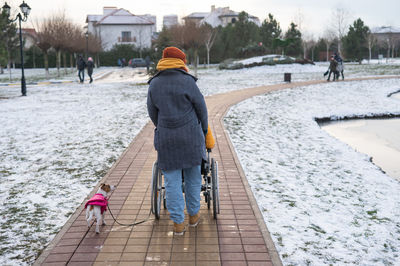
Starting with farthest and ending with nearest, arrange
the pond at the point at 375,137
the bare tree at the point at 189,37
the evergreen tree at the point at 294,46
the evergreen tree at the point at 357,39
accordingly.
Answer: the evergreen tree at the point at 294,46, the evergreen tree at the point at 357,39, the bare tree at the point at 189,37, the pond at the point at 375,137

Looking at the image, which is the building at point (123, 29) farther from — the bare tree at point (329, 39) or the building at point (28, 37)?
the bare tree at point (329, 39)

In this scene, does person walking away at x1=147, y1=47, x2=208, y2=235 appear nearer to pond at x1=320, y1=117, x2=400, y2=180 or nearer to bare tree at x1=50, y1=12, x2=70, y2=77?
pond at x1=320, y1=117, x2=400, y2=180

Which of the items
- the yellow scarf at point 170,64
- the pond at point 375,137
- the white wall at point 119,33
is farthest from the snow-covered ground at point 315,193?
the white wall at point 119,33

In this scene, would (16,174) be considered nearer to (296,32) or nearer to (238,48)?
(238,48)

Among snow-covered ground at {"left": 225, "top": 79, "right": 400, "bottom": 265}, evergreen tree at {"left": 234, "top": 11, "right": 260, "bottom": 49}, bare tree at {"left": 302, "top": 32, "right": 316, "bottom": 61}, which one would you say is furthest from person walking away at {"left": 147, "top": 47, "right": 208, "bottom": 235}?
bare tree at {"left": 302, "top": 32, "right": 316, "bottom": 61}

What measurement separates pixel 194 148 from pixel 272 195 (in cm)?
203

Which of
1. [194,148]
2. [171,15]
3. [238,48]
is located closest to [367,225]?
[194,148]

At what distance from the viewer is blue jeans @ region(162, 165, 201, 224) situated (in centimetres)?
399

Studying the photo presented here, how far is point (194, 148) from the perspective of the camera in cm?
389

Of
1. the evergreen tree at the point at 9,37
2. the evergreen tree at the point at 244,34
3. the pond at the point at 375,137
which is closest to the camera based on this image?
the pond at the point at 375,137

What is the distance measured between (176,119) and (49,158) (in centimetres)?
456

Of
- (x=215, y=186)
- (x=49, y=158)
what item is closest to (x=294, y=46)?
(x=49, y=158)

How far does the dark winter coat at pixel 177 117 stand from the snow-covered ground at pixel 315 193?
4.24ft

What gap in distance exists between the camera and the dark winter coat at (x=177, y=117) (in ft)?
12.4
